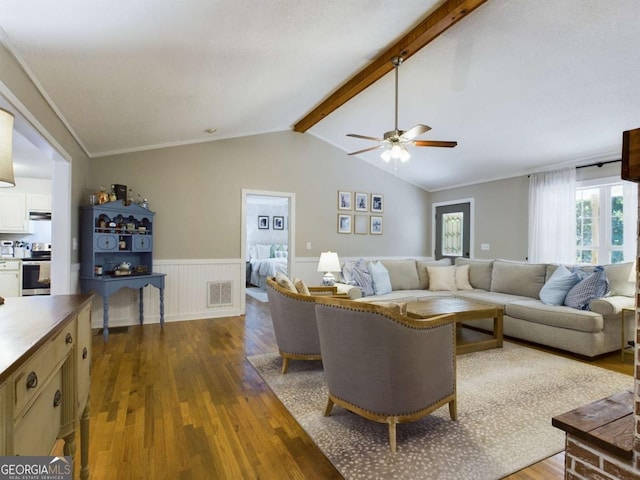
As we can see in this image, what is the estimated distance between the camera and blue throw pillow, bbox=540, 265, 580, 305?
3.93 m

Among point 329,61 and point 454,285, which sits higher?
point 329,61

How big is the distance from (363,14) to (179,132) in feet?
9.59

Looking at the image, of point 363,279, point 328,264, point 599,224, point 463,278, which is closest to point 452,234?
point 463,278

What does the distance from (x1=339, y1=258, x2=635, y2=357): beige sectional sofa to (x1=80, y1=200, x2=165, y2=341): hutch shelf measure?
8.90ft

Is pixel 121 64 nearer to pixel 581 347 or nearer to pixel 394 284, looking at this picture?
pixel 394 284

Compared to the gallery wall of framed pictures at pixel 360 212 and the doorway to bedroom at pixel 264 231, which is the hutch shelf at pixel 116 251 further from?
the doorway to bedroom at pixel 264 231

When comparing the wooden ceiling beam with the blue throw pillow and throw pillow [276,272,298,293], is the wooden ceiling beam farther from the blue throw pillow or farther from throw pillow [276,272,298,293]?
the blue throw pillow

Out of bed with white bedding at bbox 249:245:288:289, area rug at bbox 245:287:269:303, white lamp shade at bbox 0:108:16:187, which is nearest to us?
white lamp shade at bbox 0:108:16:187

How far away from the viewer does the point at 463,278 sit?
5.46 m

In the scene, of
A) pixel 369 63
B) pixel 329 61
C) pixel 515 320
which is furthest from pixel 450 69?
pixel 515 320

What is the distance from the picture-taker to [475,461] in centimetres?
186

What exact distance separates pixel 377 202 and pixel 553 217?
9.64 ft

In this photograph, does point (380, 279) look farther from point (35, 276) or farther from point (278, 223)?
point (278, 223)

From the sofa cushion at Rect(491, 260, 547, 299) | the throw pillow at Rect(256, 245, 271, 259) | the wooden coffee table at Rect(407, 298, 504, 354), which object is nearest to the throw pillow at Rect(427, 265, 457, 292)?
the sofa cushion at Rect(491, 260, 547, 299)
